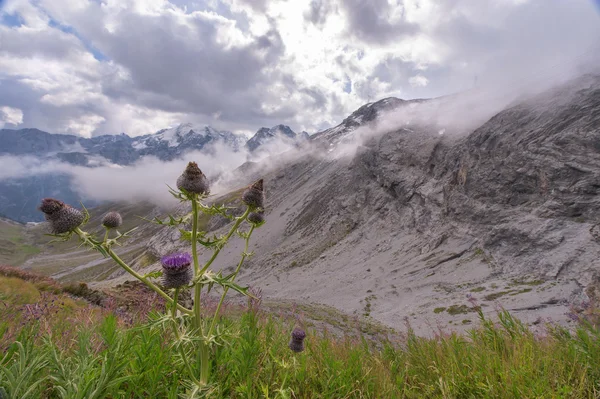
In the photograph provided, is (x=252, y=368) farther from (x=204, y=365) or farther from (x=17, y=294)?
(x=17, y=294)

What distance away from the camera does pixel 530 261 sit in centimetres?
4678

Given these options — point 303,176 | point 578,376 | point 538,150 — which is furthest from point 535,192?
point 303,176

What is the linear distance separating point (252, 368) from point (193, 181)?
6.48 ft

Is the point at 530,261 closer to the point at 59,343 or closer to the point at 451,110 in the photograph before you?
the point at 59,343

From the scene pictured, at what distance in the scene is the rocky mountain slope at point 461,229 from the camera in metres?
42.3

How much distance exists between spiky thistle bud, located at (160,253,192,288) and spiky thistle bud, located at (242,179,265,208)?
0.90 meters

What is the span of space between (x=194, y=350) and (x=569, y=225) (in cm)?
6104

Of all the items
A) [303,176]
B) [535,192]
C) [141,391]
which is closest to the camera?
[141,391]

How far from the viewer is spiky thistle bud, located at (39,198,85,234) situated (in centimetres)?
246

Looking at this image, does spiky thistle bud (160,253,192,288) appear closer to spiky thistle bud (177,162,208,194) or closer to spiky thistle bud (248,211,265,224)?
spiky thistle bud (177,162,208,194)

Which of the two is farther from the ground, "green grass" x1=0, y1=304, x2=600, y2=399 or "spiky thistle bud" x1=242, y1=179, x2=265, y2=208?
"spiky thistle bud" x1=242, y1=179, x2=265, y2=208

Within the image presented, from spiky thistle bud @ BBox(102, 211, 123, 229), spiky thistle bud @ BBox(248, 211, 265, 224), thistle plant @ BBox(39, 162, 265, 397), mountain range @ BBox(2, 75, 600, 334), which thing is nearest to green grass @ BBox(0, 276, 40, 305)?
spiky thistle bud @ BBox(102, 211, 123, 229)

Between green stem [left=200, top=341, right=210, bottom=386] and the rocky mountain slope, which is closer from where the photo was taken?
green stem [left=200, top=341, right=210, bottom=386]

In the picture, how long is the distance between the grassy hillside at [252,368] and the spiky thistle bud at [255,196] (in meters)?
1.28
